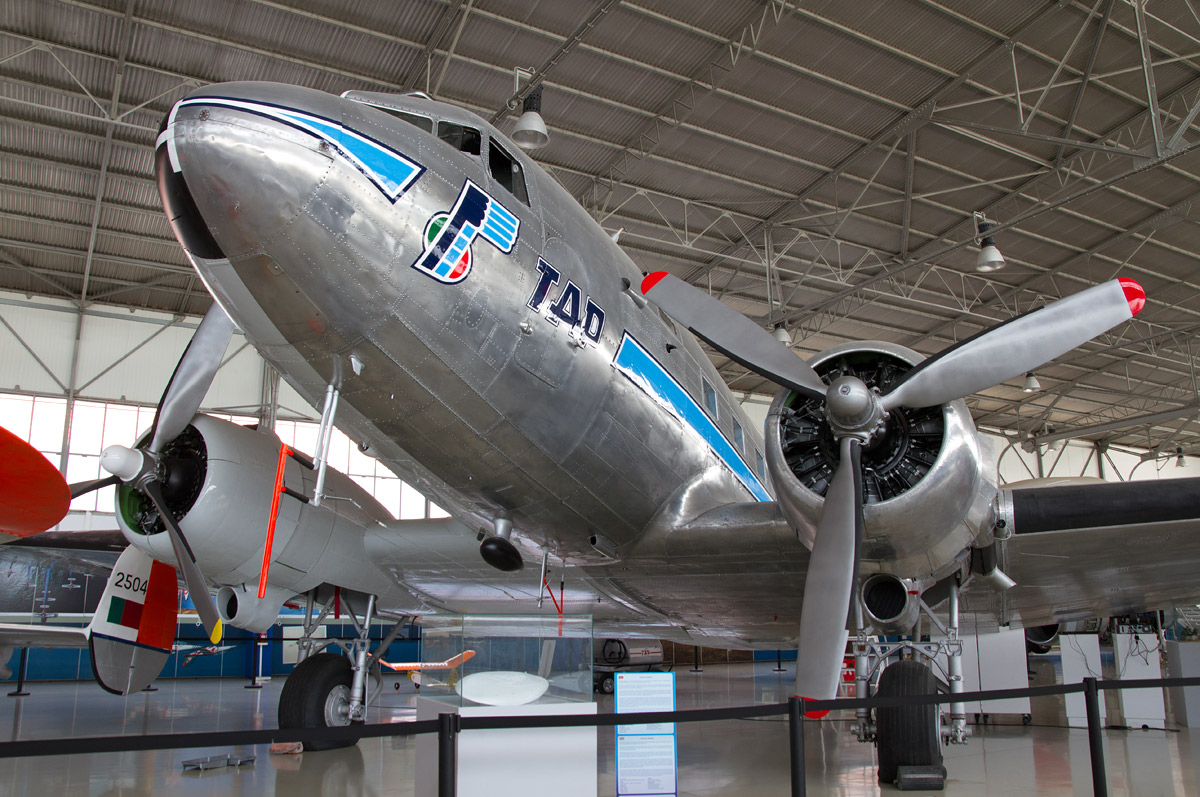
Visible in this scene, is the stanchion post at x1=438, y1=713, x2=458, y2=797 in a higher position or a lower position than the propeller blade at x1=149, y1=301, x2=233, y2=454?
lower

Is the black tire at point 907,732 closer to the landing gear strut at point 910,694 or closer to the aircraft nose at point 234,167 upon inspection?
the landing gear strut at point 910,694

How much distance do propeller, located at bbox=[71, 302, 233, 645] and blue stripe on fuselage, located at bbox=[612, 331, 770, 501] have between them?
125 inches

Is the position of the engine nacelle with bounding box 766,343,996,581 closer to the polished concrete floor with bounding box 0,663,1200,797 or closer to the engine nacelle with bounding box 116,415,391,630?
the polished concrete floor with bounding box 0,663,1200,797

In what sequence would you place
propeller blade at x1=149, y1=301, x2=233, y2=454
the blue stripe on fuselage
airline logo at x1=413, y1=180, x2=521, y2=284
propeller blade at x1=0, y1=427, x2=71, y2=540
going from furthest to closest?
propeller blade at x1=149, y1=301, x2=233, y2=454, the blue stripe on fuselage, propeller blade at x1=0, y1=427, x2=71, y2=540, airline logo at x1=413, y1=180, x2=521, y2=284

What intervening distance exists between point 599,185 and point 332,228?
1423cm

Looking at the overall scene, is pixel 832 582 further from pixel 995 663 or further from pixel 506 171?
pixel 995 663

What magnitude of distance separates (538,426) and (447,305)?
45.7 inches

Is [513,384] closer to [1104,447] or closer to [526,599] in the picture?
[526,599]

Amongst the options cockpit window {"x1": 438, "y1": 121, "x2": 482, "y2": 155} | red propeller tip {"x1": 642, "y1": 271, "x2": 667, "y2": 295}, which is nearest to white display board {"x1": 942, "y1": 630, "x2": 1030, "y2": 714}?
red propeller tip {"x1": 642, "y1": 271, "x2": 667, "y2": 295}

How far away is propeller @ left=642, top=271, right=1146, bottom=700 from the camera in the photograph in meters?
5.51

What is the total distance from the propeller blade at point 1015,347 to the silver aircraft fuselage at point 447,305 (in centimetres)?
201

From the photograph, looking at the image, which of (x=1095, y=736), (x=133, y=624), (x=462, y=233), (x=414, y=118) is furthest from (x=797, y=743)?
(x=133, y=624)

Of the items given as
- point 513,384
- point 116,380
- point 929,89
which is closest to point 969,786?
point 513,384

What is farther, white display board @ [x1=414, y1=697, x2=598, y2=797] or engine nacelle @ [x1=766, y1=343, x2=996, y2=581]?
engine nacelle @ [x1=766, y1=343, x2=996, y2=581]
